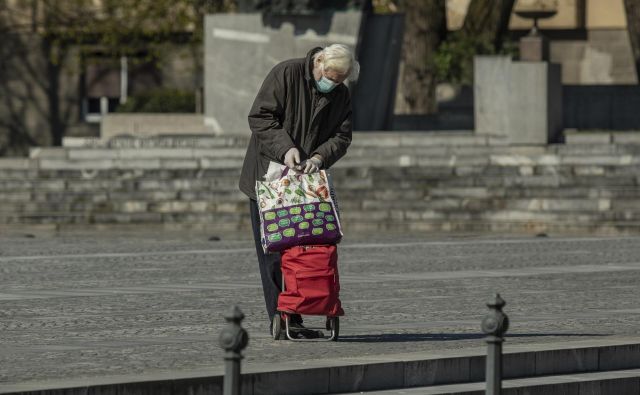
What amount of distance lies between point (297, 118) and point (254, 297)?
3.16 metres

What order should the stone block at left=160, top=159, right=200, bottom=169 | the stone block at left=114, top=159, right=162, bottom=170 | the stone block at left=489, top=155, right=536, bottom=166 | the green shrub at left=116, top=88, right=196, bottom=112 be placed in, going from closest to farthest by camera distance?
the stone block at left=489, top=155, right=536, bottom=166 < the stone block at left=160, top=159, right=200, bottom=169 < the stone block at left=114, top=159, right=162, bottom=170 < the green shrub at left=116, top=88, right=196, bottom=112

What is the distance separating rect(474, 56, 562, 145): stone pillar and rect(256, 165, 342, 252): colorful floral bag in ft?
56.0

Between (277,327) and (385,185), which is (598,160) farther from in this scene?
(277,327)

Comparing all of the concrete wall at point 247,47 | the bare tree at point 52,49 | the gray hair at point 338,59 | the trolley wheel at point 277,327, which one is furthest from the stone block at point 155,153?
the bare tree at point 52,49

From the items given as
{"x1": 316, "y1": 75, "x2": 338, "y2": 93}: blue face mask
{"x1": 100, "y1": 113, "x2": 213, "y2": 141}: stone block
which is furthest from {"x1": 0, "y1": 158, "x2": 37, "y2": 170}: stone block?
{"x1": 316, "y1": 75, "x2": 338, "y2": 93}: blue face mask

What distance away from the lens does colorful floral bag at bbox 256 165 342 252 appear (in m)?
10.4

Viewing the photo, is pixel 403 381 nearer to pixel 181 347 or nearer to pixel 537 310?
pixel 181 347

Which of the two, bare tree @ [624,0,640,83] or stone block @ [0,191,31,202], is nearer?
stone block @ [0,191,31,202]

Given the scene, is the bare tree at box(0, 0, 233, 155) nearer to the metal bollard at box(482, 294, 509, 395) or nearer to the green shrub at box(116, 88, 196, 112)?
the green shrub at box(116, 88, 196, 112)

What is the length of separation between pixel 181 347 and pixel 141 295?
355 centimetres

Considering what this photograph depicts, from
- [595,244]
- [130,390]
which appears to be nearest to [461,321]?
[130,390]

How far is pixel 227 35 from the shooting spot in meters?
29.0

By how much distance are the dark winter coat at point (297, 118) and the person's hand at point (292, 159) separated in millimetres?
57

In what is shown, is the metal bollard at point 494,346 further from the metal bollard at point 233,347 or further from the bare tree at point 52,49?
the bare tree at point 52,49
